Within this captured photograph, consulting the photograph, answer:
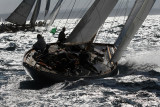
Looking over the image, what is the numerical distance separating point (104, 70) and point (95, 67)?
0.54 metres

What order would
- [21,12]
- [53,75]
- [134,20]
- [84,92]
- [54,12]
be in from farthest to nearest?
[21,12] → [54,12] → [134,20] → [53,75] → [84,92]

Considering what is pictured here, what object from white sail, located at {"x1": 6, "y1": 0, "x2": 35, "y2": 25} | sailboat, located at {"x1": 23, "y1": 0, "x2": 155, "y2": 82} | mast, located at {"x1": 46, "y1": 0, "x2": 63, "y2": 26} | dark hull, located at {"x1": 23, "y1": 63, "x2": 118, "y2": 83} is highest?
white sail, located at {"x1": 6, "y1": 0, "x2": 35, "y2": 25}

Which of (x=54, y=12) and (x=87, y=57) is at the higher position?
(x=54, y=12)

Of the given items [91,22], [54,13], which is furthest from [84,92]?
[54,13]

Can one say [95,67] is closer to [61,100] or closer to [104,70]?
[104,70]

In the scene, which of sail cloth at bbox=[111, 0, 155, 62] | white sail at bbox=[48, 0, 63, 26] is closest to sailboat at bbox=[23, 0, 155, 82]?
sail cloth at bbox=[111, 0, 155, 62]

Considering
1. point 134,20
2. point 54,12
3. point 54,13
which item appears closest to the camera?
point 134,20

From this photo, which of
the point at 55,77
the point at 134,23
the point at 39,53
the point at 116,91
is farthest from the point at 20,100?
the point at 134,23

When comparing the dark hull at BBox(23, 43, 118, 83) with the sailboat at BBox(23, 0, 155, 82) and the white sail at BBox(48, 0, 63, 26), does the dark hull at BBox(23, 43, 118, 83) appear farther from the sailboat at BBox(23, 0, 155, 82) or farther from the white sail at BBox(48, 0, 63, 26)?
the white sail at BBox(48, 0, 63, 26)

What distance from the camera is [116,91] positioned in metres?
11.4

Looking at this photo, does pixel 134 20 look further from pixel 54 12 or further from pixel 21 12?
pixel 21 12

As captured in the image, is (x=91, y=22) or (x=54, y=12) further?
(x=54, y=12)

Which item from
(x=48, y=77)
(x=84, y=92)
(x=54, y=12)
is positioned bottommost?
(x=84, y=92)

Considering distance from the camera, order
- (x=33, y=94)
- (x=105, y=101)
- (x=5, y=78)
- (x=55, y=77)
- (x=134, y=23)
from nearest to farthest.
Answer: (x=105, y=101), (x=33, y=94), (x=55, y=77), (x=134, y=23), (x=5, y=78)
